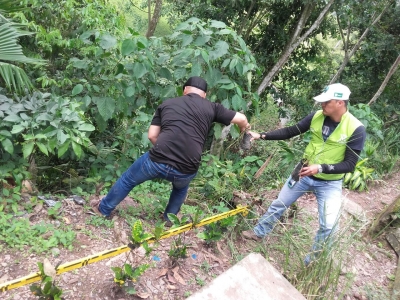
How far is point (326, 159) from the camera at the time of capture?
2.87 metres

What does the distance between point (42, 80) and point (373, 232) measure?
153 inches

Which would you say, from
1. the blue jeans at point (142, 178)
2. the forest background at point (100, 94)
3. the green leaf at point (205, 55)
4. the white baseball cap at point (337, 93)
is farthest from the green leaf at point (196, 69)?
the white baseball cap at point (337, 93)

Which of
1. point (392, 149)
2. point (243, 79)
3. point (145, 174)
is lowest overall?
point (392, 149)

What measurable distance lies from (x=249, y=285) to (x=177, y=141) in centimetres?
128

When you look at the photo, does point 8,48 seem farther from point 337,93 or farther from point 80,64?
point 337,93

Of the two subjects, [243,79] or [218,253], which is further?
[243,79]

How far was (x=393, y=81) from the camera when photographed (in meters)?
7.71

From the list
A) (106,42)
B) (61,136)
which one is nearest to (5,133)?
(61,136)

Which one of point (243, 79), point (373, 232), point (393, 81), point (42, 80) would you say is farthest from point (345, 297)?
point (393, 81)

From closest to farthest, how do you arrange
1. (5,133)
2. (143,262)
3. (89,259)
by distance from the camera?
1. (89,259)
2. (143,262)
3. (5,133)

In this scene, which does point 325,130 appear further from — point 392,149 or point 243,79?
point 392,149

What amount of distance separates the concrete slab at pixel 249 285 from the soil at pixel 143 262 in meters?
0.62

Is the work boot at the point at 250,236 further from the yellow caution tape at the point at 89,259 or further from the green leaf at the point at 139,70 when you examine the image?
the green leaf at the point at 139,70

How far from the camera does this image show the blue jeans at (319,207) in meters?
2.58
